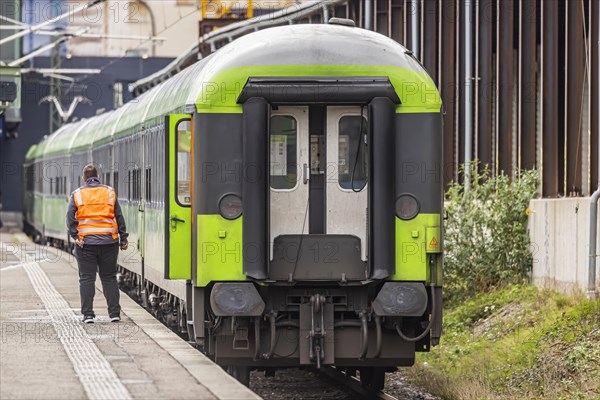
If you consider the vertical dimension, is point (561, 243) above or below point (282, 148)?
below

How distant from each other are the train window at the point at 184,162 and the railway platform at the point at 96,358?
136cm

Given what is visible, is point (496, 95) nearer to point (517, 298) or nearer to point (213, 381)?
point (517, 298)

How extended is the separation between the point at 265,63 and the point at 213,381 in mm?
2891

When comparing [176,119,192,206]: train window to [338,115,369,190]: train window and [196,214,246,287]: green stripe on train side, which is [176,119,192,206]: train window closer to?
[196,214,246,287]: green stripe on train side

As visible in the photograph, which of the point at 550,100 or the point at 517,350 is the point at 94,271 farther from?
the point at 550,100

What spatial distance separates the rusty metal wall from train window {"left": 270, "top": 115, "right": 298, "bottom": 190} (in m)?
7.06

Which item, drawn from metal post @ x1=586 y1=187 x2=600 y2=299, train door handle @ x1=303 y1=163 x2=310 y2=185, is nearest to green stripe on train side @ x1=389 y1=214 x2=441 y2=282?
train door handle @ x1=303 y1=163 x2=310 y2=185

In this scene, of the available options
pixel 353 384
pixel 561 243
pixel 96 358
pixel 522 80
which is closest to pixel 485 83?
pixel 522 80

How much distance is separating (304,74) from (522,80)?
40.1 ft

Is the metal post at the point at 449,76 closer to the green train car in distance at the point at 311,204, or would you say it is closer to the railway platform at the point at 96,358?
the railway platform at the point at 96,358

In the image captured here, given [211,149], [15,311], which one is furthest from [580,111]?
[211,149]

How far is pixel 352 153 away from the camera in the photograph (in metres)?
12.5

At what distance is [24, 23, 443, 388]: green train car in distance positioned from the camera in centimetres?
1223

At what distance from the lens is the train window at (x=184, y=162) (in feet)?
41.8
